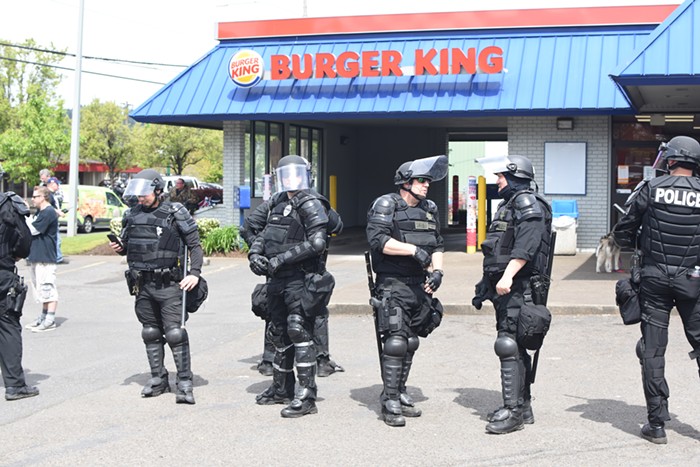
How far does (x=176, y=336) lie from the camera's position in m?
8.01

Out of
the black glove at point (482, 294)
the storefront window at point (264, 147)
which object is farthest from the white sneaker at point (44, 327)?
the storefront window at point (264, 147)

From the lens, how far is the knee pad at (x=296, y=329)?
7.41 m

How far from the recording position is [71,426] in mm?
7168

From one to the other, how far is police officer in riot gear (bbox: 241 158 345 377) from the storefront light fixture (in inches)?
465

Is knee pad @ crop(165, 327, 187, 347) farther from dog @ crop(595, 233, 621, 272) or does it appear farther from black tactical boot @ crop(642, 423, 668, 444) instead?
dog @ crop(595, 233, 621, 272)

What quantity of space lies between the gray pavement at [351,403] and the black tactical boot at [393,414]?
0.07 m

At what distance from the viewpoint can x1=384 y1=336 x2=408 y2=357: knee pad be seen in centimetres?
711

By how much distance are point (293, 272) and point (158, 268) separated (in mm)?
1306

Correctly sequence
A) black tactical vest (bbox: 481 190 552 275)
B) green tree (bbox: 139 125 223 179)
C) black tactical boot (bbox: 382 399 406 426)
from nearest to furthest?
black tactical vest (bbox: 481 190 552 275) → black tactical boot (bbox: 382 399 406 426) → green tree (bbox: 139 125 223 179)

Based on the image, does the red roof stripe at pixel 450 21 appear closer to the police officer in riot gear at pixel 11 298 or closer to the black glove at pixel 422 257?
the police officer in riot gear at pixel 11 298

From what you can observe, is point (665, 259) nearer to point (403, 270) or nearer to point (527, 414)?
point (527, 414)

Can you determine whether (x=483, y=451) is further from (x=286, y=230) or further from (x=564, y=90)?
(x=564, y=90)

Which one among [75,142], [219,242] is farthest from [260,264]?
[75,142]

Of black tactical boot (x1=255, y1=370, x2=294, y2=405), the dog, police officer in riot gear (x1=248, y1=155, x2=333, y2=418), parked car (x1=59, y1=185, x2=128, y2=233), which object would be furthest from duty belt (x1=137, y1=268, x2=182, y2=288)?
parked car (x1=59, y1=185, x2=128, y2=233)
